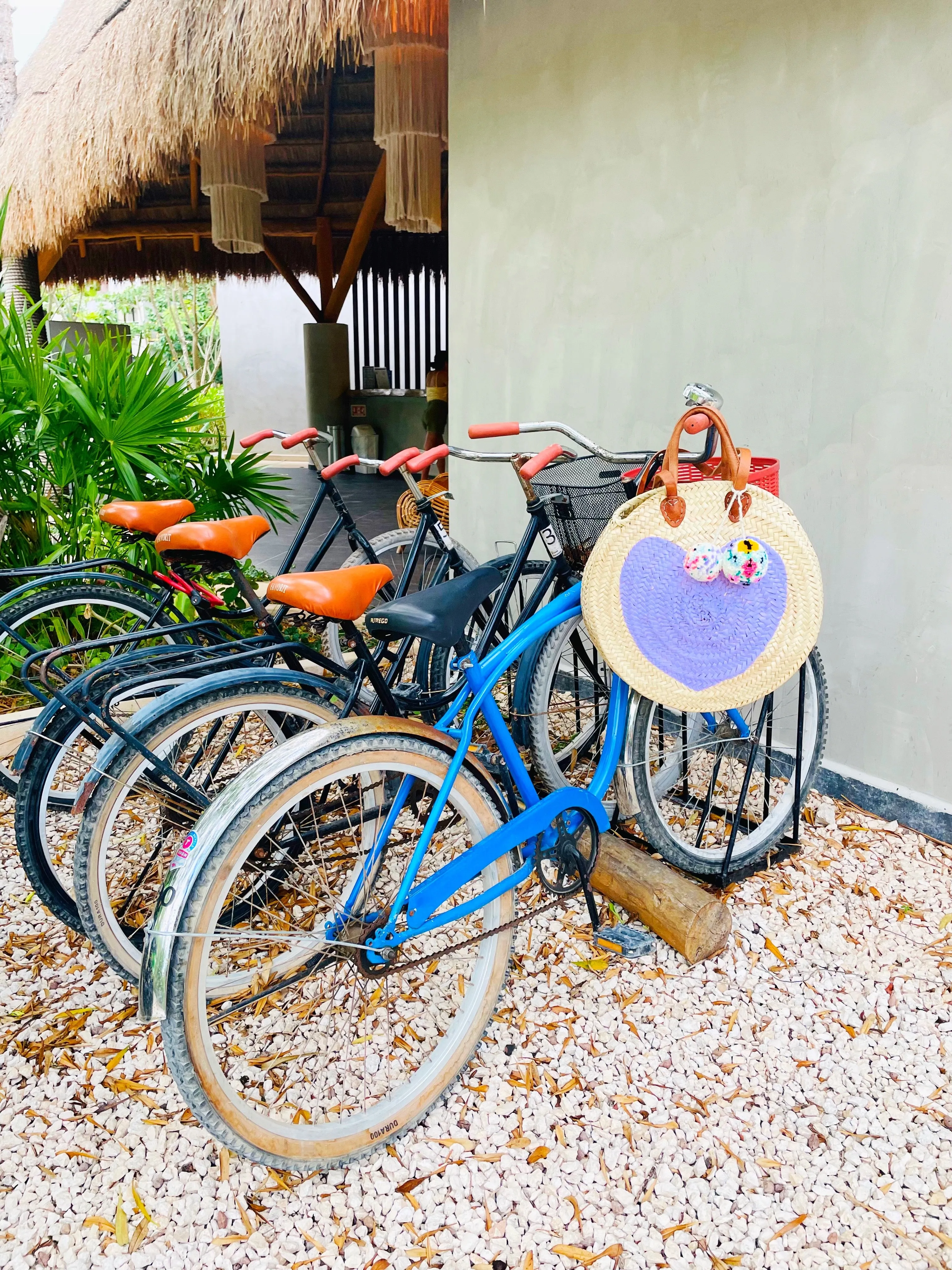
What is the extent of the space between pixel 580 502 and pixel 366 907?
947 millimetres

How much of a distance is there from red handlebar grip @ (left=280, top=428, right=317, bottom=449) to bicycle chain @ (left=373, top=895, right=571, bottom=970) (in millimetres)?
1645

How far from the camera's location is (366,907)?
1.45m

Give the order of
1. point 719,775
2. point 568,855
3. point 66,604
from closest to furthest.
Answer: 1. point 568,855
2. point 66,604
3. point 719,775

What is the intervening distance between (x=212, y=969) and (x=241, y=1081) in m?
0.32

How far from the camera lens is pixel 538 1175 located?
1408mm

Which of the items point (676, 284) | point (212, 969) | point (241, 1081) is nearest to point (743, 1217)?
point (241, 1081)

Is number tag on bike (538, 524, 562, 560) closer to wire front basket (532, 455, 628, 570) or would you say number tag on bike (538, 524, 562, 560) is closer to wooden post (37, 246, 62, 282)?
→ wire front basket (532, 455, 628, 570)

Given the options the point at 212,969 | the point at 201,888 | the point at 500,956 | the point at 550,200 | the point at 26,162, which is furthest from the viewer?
the point at 26,162

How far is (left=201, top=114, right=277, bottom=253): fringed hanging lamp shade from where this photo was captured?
5.05 m

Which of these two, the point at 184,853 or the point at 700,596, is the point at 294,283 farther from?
the point at 184,853

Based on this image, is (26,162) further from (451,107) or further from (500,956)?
(500,956)

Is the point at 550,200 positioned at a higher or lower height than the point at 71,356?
higher

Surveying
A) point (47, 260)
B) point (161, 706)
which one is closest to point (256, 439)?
point (161, 706)

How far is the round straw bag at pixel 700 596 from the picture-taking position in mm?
1527
